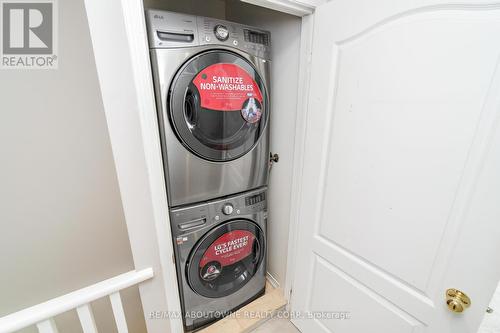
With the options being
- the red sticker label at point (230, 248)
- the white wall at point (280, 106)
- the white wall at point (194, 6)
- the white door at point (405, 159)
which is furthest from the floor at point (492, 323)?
the white wall at point (194, 6)

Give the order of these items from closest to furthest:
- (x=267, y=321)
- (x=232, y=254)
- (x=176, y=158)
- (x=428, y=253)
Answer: (x=428, y=253)
(x=176, y=158)
(x=232, y=254)
(x=267, y=321)

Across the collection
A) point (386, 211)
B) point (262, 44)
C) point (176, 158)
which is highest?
point (262, 44)

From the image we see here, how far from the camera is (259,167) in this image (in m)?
1.34

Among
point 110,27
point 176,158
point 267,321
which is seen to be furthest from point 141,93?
point 267,321

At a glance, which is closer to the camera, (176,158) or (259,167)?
(176,158)

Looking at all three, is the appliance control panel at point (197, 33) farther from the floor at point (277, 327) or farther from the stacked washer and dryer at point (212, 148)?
the floor at point (277, 327)

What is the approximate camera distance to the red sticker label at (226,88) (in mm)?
1035

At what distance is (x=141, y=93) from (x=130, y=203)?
43 centimetres

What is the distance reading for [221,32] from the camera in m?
1.03

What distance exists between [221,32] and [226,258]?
135 centimetres

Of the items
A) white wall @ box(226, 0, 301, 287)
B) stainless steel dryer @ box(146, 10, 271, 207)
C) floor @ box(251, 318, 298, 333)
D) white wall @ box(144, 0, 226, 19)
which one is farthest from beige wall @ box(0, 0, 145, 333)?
floor @ box(251, 318, 298, 333)

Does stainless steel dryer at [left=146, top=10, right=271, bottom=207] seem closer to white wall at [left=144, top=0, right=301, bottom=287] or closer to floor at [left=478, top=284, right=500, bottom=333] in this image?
white wall at [left=144, top=0, right=301, bottom=287]

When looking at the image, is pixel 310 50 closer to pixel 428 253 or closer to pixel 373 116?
pixel 373 116
